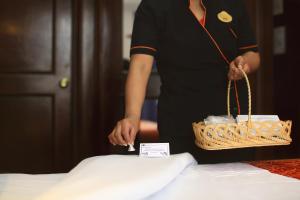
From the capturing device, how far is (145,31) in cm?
133

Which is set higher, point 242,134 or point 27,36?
point 27,36

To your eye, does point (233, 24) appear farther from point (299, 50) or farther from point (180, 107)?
point (299, 50)

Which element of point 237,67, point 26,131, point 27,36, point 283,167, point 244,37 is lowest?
point 26,131

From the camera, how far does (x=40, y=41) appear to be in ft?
8.72

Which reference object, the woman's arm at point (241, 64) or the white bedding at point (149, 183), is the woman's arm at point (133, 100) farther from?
the woman's arm at point (241, 64)

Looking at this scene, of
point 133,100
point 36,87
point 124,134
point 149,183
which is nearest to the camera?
point 149,183

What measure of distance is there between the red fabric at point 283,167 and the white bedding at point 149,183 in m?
0.04

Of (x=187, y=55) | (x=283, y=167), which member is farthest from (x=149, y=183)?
(x=187, y=55)

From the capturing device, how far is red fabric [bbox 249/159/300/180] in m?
0.94

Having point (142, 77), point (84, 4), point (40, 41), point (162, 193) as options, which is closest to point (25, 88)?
point (40, 41)

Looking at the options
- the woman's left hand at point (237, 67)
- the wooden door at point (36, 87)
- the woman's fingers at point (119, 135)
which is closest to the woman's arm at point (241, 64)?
the woman's left hand at point (237, 67)

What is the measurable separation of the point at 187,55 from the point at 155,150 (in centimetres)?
50

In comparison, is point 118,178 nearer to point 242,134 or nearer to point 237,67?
point 242,134

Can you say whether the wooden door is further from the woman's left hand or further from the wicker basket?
the wicker basket
